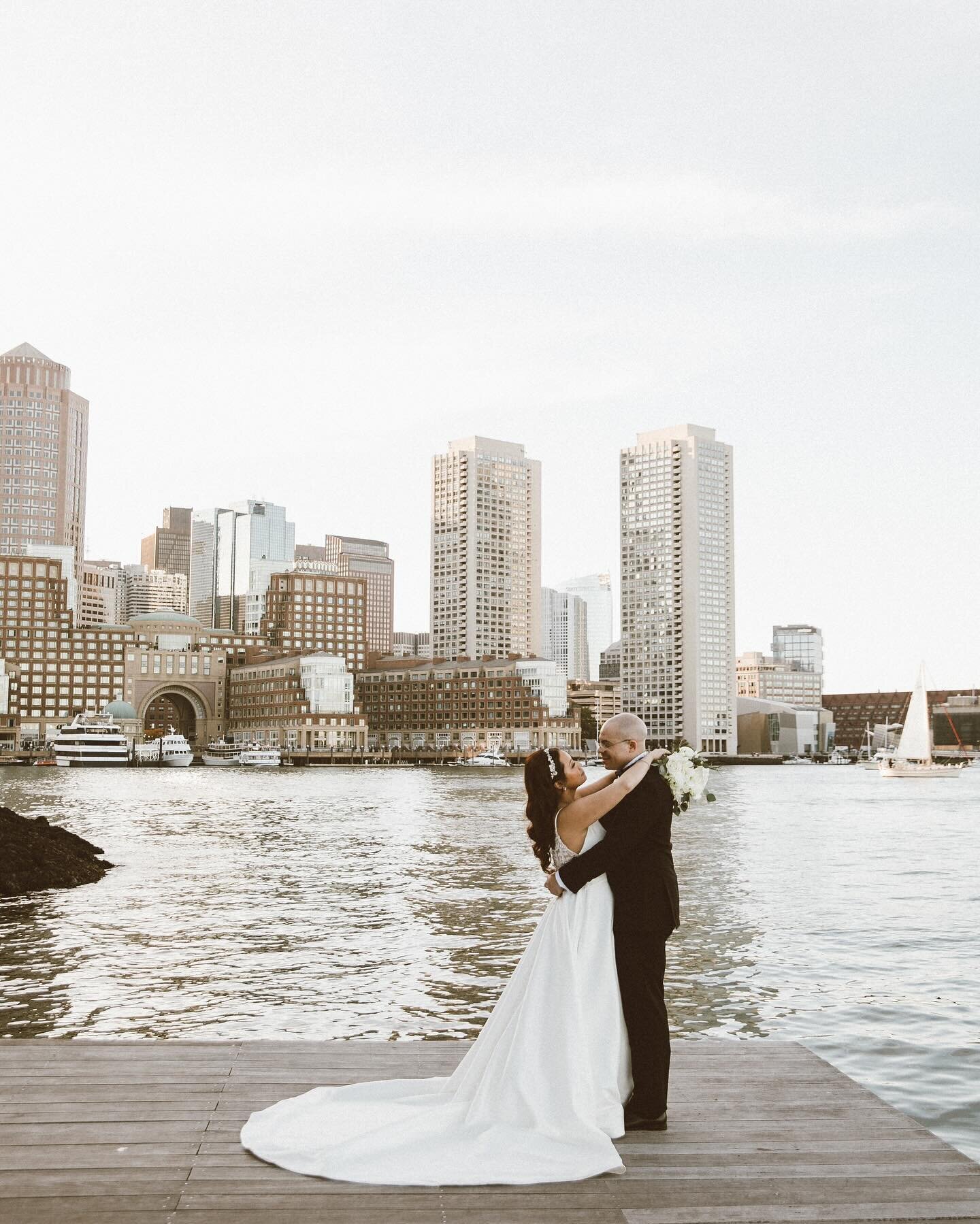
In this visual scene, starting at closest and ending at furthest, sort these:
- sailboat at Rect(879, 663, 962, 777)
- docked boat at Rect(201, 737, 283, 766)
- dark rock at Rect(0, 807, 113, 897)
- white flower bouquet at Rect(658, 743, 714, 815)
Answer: white flower bouquet at Rect(658, 743, 714, 815), dark rock at Rect(0, 807, 113, 897), sailboat at Rect(879, 663, 962, 777), docked boat at Rect(201, 737, 283, 766)

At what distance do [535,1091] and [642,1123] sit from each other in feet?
2.30

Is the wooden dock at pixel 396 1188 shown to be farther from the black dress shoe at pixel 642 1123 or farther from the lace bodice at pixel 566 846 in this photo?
the lace bodice at pixel 566 846

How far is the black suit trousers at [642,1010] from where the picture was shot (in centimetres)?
668

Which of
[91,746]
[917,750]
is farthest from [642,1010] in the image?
[91,746]

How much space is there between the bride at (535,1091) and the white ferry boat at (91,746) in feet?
549


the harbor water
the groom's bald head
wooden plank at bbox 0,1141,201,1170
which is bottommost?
the harbor water

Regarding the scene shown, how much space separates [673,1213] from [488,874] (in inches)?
996

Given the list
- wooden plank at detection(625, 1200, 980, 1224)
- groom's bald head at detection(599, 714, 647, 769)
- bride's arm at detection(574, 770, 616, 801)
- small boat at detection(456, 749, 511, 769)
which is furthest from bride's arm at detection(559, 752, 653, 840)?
small boat at detection(456, 749, 511, 769)

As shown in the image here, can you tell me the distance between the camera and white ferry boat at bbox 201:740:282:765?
180m

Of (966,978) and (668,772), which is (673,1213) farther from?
(966,978)

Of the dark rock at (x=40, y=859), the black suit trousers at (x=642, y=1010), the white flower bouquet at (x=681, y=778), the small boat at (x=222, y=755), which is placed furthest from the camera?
the small boat at (x=222, y=755)

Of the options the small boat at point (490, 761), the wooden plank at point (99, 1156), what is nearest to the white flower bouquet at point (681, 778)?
the wooden plank at point (99, 1156)

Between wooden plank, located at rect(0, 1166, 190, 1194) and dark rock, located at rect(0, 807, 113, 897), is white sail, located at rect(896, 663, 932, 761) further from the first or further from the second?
wooden plank, located at rect(0, 1166, 190, 1194)

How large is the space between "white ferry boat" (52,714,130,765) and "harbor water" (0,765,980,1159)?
404 ft
